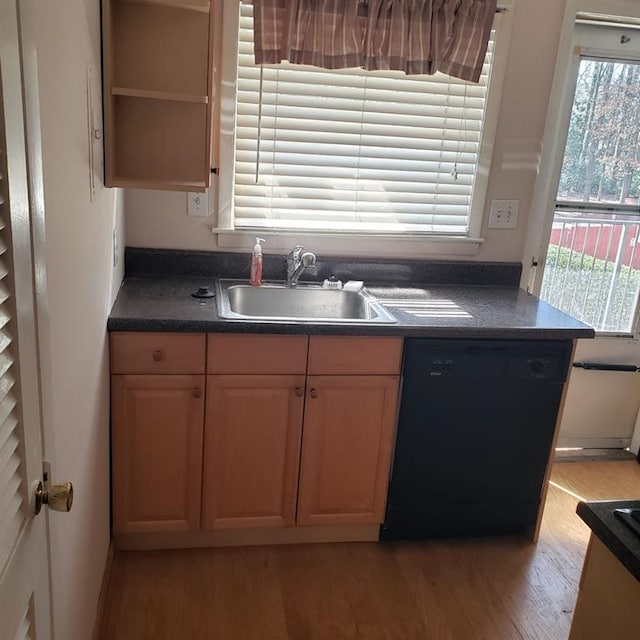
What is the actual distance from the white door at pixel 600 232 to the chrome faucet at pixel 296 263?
1.14 m

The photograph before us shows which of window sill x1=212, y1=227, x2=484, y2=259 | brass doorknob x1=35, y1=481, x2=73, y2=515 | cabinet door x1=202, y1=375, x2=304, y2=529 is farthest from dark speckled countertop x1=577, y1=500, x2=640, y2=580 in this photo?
window sill x1=212, y1=227, x2=484, y2=259

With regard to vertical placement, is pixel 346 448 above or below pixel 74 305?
below

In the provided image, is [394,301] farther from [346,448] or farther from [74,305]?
[74,305]

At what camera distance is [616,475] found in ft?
10.1

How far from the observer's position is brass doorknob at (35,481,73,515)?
914mm

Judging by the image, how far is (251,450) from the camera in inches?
87.4

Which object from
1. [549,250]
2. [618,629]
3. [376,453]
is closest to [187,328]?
[376,453]

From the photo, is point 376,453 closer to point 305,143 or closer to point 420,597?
point 420,597

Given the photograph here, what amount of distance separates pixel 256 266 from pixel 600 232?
5.45ft

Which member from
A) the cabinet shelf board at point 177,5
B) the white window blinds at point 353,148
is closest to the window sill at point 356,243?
the white window blinds at point 353,148

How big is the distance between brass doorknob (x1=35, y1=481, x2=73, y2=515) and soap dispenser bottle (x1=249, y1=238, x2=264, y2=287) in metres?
1.63

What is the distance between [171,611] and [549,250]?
2199 mm

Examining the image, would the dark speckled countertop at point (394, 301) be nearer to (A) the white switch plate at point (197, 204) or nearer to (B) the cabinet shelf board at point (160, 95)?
(A) the white switch plate at point (197, 204)

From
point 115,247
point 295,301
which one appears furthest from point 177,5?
point 295,301
